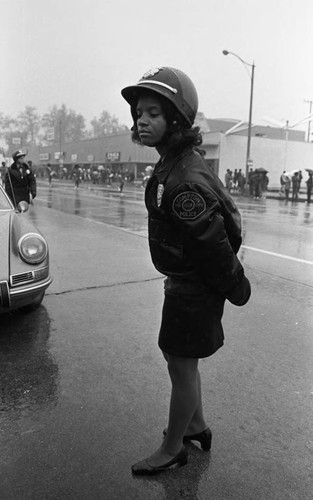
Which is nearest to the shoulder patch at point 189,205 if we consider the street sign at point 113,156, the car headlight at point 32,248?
the car headlight at point 32,248

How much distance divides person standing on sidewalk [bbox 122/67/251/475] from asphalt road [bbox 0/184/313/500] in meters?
0.43

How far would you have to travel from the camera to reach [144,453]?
2.17 m

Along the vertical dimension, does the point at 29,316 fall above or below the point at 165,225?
below

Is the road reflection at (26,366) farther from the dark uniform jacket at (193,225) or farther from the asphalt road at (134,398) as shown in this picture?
the dark uniform jacket at (193,225)

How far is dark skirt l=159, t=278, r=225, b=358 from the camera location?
1.87 m

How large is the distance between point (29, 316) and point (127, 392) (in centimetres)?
170

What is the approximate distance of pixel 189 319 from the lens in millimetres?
1872

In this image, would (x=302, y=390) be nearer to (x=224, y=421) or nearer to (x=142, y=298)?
(x=224, y=421)

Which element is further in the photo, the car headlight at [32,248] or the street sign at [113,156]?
the street sign at [113,156]

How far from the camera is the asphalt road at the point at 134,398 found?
1990mm

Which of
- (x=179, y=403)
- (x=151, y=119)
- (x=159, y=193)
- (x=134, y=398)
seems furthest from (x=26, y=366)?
(x=151, y=119)

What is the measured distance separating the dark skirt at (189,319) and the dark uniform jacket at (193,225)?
5 centimetres

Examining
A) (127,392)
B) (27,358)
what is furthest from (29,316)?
(127,392)

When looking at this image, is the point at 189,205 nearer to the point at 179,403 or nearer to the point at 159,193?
the point at 159,193
